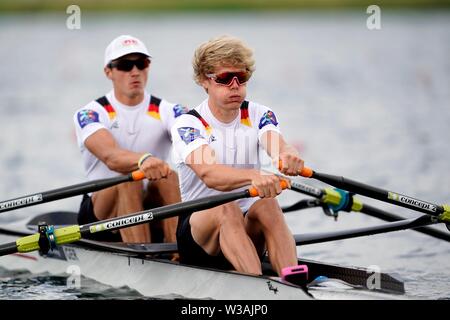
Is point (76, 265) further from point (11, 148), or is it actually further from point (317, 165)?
point (11, 148)

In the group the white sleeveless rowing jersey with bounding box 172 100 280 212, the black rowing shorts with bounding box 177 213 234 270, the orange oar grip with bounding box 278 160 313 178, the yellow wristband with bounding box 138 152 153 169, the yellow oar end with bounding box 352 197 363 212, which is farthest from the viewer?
the yellow oar end with bounding box 352 197 363 212

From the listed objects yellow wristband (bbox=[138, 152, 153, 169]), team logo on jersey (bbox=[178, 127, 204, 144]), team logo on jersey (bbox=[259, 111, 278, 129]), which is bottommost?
yellow wristband (bbox=[138, 152, 153, 169])

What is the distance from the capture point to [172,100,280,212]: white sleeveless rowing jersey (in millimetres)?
9047

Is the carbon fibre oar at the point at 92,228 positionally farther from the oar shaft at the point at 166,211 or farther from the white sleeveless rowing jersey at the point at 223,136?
the white sleeveless rowing jersey at the point at 223,136

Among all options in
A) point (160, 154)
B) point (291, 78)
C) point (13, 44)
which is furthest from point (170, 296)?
point (13, 44)

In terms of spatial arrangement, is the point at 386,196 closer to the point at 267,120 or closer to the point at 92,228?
the point at 267,120

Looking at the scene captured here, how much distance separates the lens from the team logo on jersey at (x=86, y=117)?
35.6 feet

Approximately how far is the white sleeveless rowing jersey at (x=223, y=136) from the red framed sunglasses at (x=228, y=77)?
15.3 inches

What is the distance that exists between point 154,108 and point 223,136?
218 cm

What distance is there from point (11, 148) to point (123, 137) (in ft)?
35.4

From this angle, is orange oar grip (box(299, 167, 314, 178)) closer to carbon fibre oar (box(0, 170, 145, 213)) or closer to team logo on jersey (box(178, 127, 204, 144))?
team logo on jersey (box(178, 127, 204, 144))

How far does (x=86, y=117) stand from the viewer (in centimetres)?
1088

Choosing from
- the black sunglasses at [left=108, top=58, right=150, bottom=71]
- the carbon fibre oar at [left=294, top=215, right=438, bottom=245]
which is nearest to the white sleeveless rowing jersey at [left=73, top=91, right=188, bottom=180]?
the black sunglasses at [left=108, top=58, right=150, bottom=71]

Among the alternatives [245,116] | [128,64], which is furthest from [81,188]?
[245,116]
